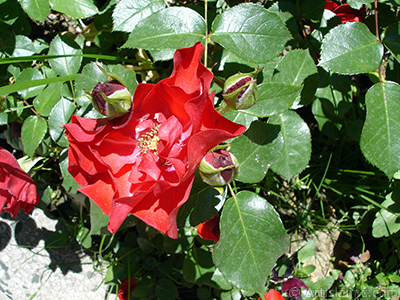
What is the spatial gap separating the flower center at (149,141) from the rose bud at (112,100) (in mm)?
130

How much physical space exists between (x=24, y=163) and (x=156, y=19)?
770 millimetres

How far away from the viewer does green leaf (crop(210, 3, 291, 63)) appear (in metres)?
0.91

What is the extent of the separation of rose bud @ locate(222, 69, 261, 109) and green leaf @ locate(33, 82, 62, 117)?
624 mm

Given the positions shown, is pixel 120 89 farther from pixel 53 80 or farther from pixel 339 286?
pixel 339 286

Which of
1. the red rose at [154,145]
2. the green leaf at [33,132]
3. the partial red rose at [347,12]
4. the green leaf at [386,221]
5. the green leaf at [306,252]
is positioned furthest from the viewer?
the green leaf at [306,252]

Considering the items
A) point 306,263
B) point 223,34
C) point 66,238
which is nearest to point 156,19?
point 223,34

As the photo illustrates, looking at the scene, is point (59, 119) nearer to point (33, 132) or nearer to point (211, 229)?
point (33, 132)

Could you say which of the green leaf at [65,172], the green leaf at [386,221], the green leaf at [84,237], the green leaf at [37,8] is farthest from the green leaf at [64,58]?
the green leaf at [386,221]

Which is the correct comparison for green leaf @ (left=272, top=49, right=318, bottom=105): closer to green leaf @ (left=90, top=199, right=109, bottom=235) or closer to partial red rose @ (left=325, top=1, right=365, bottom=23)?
partial red rose @ (left=325, top=1, right=365, bottom=23)

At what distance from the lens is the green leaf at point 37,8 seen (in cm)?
109

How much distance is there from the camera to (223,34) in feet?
3.13

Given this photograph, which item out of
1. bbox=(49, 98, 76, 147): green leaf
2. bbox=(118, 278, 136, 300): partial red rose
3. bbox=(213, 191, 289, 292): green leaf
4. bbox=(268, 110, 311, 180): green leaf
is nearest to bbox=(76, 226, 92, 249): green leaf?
bbox=(118, 278, 136, 300): partial red rose

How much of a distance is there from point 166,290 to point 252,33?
115 centimetres

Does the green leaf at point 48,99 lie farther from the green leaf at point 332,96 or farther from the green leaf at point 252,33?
the green leaf at point 332,96
